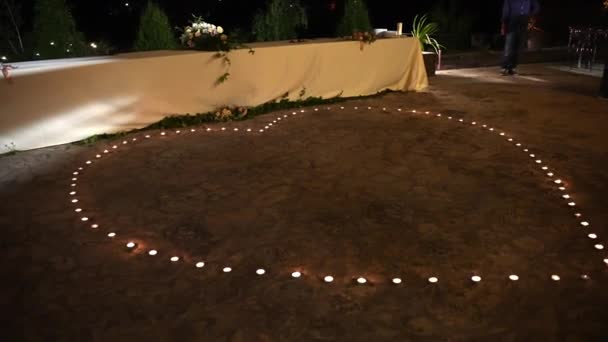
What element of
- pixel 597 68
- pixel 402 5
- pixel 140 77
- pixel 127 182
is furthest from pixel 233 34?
pixel 402 5

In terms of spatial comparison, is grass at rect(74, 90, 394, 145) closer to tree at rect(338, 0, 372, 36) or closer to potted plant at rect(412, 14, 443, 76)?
tree at rect(338, 0, 372, 36)

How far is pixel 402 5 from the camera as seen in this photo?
11.6m

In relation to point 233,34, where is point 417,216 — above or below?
below

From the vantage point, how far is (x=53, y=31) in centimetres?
538

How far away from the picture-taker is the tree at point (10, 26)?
20.2 feet

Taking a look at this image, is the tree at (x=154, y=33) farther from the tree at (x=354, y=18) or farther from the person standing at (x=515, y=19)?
the person standing at (x=515, y=19)

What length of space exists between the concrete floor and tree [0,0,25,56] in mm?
2342

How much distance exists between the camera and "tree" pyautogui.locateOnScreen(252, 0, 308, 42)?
256 inches

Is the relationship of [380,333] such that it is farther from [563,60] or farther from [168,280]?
[563,60]

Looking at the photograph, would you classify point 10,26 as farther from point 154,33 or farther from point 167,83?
point 167,83

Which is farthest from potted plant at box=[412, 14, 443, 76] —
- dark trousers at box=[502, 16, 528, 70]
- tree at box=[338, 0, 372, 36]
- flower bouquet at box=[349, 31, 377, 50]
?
dark trousers at box=[502, 16, 528, 70]

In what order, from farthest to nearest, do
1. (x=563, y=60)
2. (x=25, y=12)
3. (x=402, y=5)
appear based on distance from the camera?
1. (x=402, y=5)
2. (x=563, y=60)
3. (x=25, y=12)

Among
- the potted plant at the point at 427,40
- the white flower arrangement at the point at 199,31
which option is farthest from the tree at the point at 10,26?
the potted plant at the point at 427,40

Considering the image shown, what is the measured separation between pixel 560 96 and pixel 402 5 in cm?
574
